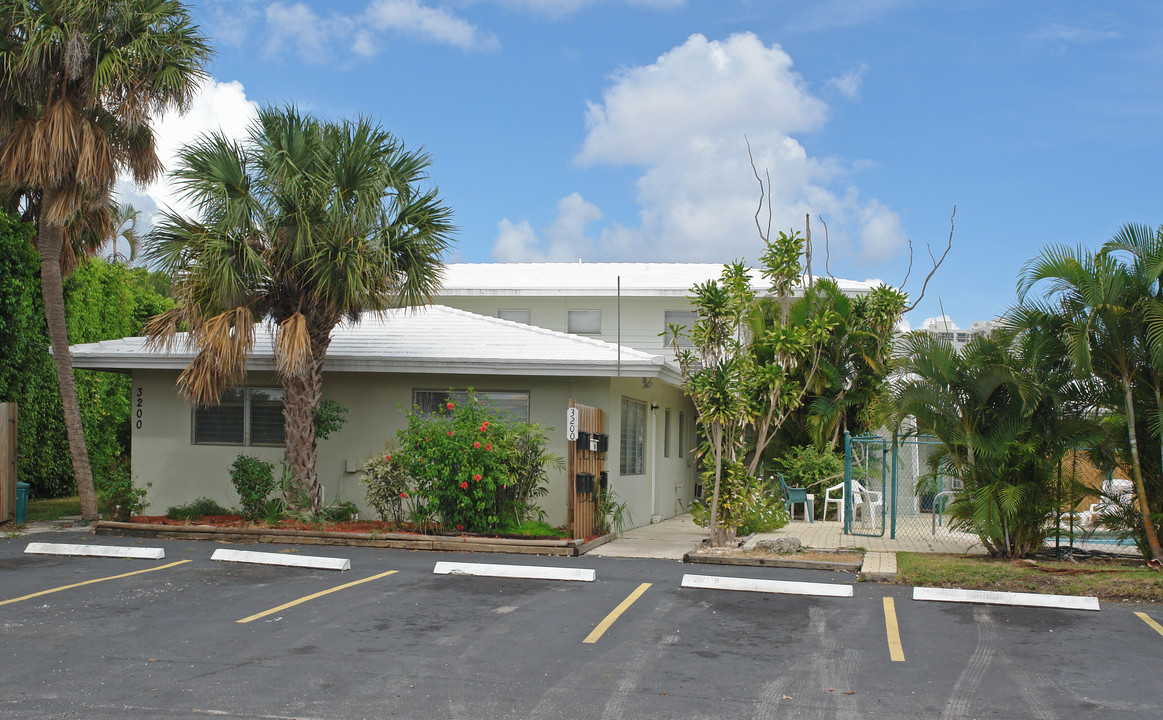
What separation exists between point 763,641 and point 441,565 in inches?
187

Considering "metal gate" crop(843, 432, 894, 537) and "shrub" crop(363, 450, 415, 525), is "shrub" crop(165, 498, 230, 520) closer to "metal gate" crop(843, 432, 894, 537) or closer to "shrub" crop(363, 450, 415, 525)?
"shrub" crop(363, 450, 415, 525)

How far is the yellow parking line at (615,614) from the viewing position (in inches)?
328

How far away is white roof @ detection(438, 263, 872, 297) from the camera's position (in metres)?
25.8

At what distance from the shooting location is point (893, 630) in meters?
8.63

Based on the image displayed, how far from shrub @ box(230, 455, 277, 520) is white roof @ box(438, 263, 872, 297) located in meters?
10.8

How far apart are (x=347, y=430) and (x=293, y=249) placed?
359cm

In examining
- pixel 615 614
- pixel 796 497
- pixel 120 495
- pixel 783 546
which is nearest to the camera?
pixel 615 614

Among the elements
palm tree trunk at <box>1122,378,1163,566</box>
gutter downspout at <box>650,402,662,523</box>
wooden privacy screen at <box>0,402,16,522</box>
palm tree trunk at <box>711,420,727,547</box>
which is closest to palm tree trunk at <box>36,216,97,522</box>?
wooden privacy screen at <box>0,402,16,522</box>

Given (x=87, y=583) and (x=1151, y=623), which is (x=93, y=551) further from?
(x=1151, y=623)

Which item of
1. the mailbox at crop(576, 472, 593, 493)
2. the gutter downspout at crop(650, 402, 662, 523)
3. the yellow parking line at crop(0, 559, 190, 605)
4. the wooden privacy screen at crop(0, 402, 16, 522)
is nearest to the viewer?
the yellow parking line at crop(0, 559, 190, 605)

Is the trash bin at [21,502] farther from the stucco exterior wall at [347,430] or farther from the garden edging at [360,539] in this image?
the garden edging at [360,539]

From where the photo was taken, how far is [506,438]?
46.0ft

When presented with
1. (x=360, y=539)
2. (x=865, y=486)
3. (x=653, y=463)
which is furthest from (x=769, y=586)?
(x=865, y=486)

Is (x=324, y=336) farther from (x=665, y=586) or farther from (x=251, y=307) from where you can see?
(x=665, y=586)
